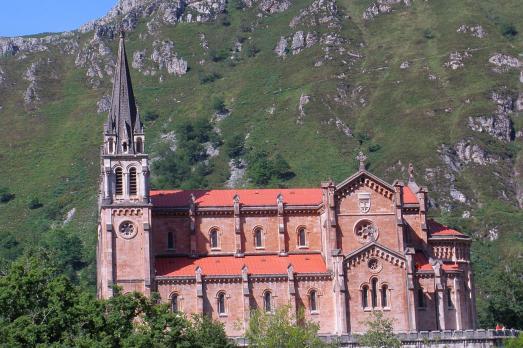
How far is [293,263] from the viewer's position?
124312 millimetres

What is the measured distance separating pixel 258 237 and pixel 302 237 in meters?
4.47

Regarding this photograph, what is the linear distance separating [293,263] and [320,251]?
4.27m

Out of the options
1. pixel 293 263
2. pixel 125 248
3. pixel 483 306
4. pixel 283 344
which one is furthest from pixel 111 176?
pixel 483 306

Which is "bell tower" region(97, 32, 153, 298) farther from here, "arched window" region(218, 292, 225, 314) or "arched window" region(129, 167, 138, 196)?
"arched window" region(218, 292, 225, 314)

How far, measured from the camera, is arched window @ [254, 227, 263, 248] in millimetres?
127312

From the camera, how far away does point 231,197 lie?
128750 millimetres

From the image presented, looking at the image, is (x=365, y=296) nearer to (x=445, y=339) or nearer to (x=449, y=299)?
(x=445, y=339)

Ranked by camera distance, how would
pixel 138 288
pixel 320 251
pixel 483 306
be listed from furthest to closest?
pixel 483 306, pixel 320 251, pixel 138 288

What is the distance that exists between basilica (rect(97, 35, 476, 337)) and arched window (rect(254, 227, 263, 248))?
229mm

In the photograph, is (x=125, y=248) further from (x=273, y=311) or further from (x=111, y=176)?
(x=273, y=311)

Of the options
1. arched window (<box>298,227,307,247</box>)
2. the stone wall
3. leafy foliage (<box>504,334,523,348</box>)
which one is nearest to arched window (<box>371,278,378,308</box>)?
the stone wall

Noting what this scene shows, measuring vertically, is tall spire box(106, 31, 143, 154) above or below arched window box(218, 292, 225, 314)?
above

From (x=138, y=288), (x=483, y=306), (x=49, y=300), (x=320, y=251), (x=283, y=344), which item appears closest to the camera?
(x=49, y=300)

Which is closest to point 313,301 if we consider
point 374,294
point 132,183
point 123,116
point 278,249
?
point 374,294
